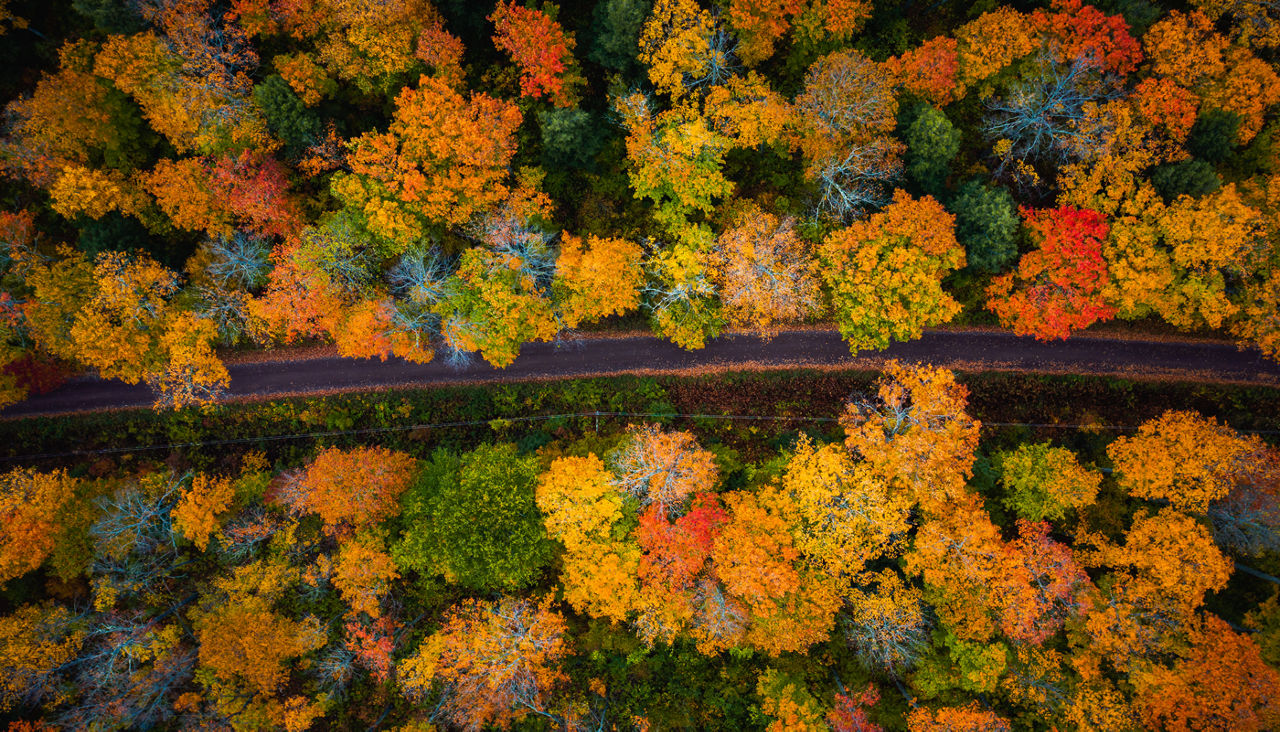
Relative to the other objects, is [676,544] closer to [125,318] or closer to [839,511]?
[839,511]

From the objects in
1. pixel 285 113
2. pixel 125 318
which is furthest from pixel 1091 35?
pixel 125 318

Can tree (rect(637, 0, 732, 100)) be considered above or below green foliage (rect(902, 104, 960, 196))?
above

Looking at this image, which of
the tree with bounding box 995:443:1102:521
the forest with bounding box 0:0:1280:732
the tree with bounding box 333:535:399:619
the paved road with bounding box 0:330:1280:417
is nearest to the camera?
the forest with bounding box 0:0:1280:732

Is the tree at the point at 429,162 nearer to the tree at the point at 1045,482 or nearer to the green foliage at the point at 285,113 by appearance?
the green foliage at the point at 285,113

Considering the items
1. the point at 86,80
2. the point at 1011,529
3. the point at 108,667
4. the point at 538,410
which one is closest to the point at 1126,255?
the point at 1011,529

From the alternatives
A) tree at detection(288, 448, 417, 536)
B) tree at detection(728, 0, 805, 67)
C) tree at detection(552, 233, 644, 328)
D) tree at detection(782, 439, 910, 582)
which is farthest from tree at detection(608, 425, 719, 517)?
tree at detection(728, 0, 805, 67)

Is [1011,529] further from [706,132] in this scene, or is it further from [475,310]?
[475,310]

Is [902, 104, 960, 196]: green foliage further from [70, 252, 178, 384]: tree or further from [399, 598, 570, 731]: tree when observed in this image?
[70, 252, 178, 384]: tree
